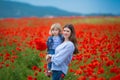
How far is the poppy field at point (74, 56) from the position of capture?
4.00 meters

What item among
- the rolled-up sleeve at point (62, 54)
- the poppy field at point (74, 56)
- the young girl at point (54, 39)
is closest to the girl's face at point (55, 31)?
the young girl at point (54, 39)

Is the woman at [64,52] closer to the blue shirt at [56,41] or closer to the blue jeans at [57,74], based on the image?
the blue jeans at [57,74]

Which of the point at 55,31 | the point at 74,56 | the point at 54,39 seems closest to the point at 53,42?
the point at 54,39

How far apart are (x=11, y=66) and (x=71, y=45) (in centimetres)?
123

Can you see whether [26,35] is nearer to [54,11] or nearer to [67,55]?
[54,11]

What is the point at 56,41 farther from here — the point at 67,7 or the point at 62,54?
the point at 67,7

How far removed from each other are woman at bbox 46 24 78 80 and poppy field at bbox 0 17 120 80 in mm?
248

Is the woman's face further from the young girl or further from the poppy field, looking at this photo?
the poppy field

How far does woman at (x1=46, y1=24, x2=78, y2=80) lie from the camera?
355 centimetres

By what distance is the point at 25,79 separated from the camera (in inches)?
174

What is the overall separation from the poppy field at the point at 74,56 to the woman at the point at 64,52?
0.81 ft

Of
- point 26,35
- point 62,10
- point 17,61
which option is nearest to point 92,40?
point 17,61

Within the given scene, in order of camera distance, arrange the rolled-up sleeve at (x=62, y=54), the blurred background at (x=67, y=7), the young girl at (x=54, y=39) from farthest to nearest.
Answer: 1. the blurred background at (x=67, y=7)
2. the young girl at (x=54, y=39)
3. the rolled-up sleeve at (x=62, y=54)

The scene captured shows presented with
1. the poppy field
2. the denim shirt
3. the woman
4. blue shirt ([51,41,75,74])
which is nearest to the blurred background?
the poppy field
